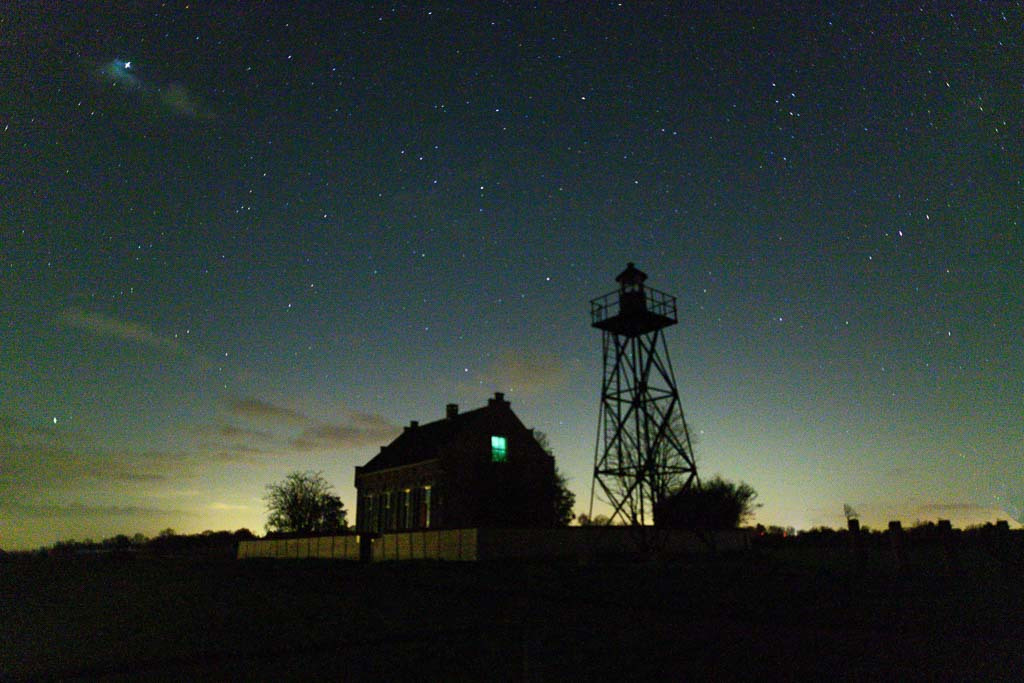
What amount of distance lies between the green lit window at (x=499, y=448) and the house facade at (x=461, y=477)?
3.2 inches

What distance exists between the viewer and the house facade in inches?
1674

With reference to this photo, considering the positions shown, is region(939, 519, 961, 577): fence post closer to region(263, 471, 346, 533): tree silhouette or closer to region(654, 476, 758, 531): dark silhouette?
region(654, 476, 758, 531): dark silhouette

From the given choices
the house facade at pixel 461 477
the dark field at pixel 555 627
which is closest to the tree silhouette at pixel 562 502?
the house facade at pixel 461 477

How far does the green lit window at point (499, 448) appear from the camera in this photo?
5110 cm

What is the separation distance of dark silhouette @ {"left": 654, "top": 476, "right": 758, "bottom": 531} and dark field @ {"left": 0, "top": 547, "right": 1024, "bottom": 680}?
13244 millimetres

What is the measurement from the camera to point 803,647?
443 inches

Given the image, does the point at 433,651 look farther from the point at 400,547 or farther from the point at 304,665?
the point at 400,547

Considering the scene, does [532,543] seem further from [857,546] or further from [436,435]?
[436,435]

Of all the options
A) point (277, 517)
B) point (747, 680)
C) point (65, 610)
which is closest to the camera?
Answer: point (747, 680)

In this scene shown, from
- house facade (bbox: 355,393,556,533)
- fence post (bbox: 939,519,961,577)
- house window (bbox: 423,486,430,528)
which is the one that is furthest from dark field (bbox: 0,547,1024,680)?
house window (bbox: 423,486,430,528)

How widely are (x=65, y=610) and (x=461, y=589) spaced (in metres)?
11.8

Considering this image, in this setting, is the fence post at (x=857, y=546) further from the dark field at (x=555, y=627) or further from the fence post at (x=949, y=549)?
the fence post at (x=949, y=549)

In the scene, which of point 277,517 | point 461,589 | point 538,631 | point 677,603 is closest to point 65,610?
point 461,589

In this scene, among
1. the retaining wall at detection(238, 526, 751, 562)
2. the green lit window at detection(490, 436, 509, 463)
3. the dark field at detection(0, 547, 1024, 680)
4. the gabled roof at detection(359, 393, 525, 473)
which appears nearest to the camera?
the dark field at detection(0, 547, 1024, 680)
